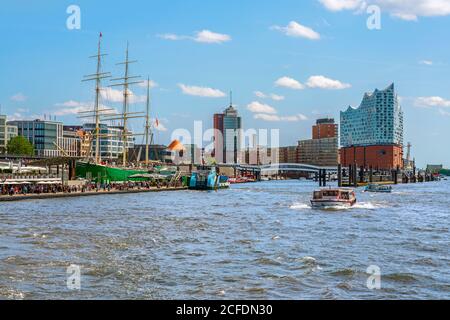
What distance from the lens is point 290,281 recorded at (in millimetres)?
22109

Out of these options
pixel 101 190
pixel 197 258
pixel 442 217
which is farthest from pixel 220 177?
pixel 197 258

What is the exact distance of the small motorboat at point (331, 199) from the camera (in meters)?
61.1

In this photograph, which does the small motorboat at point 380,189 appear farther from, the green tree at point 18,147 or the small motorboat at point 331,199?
the green tree at point 18,147

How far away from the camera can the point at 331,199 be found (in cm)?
6116

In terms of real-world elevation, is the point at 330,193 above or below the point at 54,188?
above

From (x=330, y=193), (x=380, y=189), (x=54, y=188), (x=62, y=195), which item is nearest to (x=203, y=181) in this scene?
(x=380, y=189)

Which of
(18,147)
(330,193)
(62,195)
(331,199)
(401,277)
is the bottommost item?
(401,277)

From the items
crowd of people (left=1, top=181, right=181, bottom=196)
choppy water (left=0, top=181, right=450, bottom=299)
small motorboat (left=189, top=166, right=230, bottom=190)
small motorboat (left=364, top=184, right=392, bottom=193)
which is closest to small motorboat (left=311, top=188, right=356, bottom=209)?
choppy water (left=0, top=181, right=450, bottom=299)

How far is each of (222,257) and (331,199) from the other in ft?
116

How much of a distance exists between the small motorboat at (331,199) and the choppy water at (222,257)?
43.5 ft

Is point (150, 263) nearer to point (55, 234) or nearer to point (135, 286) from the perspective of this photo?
point (135, 286)

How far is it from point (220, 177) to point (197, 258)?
363 feet

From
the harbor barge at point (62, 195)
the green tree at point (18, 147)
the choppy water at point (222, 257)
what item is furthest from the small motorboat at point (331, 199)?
the green tree at point (18, 147)

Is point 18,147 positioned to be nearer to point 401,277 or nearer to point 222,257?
point 222,257
